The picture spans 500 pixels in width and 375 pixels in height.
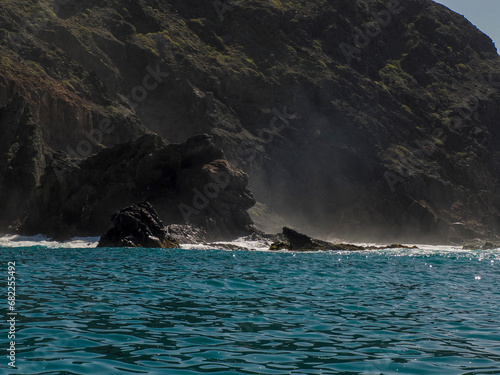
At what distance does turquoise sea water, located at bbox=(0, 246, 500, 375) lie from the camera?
30.3 feet

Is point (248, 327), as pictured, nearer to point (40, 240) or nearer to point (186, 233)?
point (186, 233)

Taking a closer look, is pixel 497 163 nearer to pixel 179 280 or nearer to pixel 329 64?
pixel 329 64

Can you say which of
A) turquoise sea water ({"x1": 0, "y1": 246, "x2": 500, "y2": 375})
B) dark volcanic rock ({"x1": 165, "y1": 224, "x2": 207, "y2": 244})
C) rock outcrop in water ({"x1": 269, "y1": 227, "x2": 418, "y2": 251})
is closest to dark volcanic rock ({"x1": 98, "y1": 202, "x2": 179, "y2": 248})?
dark volcanic rock ({"x1": 165, "y1": 224, "x2": 207, "y2": 244})

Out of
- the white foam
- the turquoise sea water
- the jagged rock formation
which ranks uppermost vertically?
the jagged rock formation

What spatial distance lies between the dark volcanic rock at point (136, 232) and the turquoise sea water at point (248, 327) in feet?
111

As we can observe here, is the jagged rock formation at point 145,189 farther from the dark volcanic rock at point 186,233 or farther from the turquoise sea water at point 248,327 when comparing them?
the turquoise sea water at point 248,327

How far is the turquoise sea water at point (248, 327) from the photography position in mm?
9250

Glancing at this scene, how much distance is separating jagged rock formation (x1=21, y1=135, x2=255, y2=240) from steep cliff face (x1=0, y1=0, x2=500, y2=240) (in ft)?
43.5

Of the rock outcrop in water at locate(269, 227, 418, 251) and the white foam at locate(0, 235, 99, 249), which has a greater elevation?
the rock outcrop in water at locate(269, 227, 418, 251)

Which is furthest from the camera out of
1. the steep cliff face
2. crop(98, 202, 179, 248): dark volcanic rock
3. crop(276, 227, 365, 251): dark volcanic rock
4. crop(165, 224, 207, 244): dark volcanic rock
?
the steep cliff face

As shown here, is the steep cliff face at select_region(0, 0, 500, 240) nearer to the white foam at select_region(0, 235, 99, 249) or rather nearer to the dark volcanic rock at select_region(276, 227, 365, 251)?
the white foam at select_region(0, 235, 99, 249)

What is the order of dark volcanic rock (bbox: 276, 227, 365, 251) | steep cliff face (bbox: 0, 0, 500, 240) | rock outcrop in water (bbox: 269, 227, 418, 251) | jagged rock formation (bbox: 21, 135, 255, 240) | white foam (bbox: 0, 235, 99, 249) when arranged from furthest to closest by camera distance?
steep cliff face (bbox: 0, 0, 500, 240) < jagged rock formation (bbox: 21, 135, 255, 240) < dark volcanic rock (bbox: 276, 227, 365, 251) < rock outcrop in water (bbox: 269, 227, 418, 251) < white foam (bbox: 0, 235, 99, 249)

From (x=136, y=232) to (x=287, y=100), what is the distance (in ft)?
263

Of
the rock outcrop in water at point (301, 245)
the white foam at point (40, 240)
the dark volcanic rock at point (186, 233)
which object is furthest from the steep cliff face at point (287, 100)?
the rock outcrop in water at point (301, 245)
